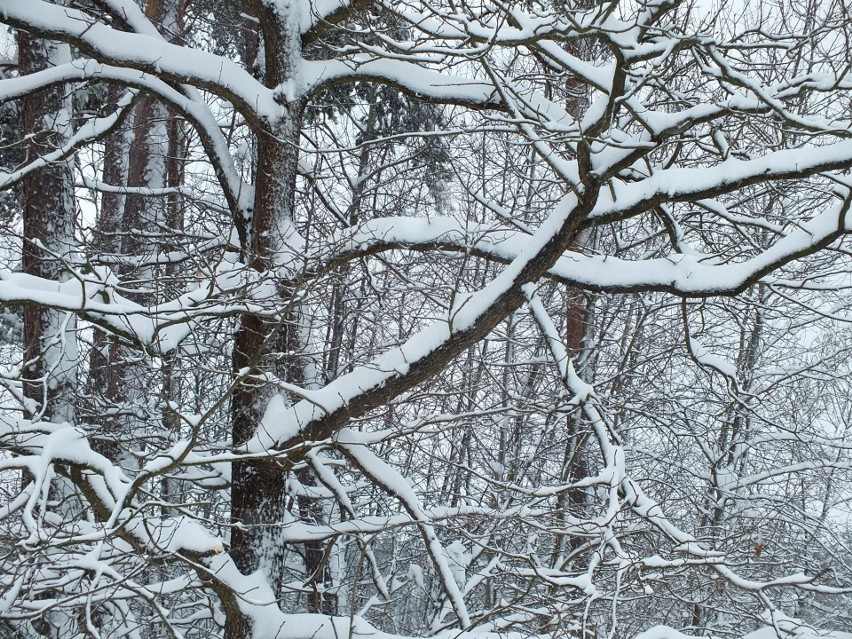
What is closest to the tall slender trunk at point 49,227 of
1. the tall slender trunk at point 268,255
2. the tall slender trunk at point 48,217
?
the tall slender trunk at point 48,217

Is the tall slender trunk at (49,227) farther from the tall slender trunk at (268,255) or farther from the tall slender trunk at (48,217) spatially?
the tall slender trunk at (268,255)

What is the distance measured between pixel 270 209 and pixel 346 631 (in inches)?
115

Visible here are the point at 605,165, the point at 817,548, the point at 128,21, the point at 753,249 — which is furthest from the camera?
the point at 817,548

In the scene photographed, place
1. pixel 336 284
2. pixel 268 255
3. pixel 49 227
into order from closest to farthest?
pixel 268 255, pixel 336 284, pixel 49 227

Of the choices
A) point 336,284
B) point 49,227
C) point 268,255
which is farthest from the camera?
point 49,227

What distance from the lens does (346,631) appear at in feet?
16.0

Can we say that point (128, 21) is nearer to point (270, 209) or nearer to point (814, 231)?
point (270, 209)

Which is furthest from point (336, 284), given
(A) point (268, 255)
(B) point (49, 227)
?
(B) point (49, 227)

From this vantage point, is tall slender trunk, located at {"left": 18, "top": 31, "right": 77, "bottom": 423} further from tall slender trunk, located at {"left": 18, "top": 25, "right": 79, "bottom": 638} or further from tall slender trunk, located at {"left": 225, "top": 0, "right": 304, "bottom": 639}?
tall slender trunk, located at {"left": 225, "top": 0, "right": 304, "bottom": 639}

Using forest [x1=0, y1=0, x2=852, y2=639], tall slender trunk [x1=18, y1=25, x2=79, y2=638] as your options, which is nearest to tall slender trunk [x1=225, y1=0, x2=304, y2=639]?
forest [x1=0, y1=0, x2=852, y2=639]

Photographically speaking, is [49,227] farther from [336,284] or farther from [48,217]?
[336,284]

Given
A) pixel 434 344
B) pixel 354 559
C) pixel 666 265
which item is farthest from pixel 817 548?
pixel 434 344

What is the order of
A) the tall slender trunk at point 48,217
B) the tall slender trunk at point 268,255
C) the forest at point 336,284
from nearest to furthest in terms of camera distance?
the forest at point 336,284 < the tall slender trunk at point 268,255 < the tall slender trunk at point 48,217

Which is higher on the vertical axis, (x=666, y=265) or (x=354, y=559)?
(x=666, y=265)
